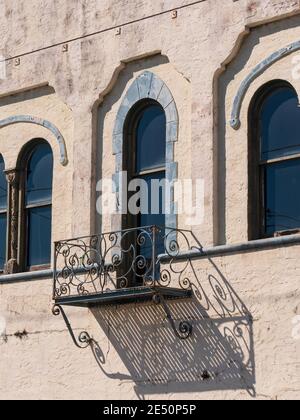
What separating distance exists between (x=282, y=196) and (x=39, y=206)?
4.61 metres

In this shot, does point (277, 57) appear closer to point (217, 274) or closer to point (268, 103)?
point (268, 103)

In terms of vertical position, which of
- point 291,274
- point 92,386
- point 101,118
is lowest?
point 92,386

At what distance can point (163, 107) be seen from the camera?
17.8 metres

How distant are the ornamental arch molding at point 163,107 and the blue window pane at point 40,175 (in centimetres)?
158

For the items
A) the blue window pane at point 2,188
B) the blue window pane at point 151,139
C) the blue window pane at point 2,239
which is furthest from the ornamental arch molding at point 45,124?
the blue window pane at point 2,239

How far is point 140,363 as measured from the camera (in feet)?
56.3

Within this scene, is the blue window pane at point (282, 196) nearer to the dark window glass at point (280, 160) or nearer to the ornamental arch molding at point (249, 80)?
the dark window glass at point (280, 160)

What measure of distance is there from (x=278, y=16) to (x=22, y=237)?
5647 mm

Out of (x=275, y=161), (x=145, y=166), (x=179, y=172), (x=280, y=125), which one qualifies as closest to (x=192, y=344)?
(x=179, y=172)

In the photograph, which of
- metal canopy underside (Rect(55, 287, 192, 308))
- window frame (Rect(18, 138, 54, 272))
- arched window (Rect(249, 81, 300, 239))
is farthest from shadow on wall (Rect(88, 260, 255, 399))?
window frame (Rect(18, 138, 54, 272))

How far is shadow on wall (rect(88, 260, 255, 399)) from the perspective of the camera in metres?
16.1

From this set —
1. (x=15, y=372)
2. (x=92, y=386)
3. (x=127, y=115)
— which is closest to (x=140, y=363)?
(x=92, y=386)

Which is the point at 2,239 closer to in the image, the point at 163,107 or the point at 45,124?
the point at 45,124

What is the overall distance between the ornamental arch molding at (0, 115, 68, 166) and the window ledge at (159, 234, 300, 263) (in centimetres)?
282
